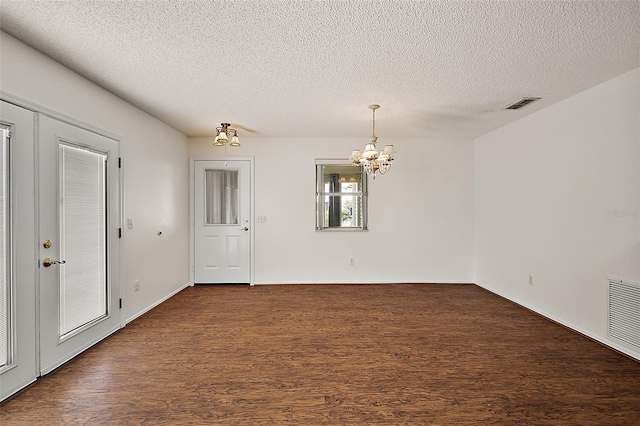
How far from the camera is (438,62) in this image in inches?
95.2

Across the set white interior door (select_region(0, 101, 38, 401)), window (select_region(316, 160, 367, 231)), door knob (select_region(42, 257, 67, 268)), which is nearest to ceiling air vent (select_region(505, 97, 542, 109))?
window (select_region(316, 160, 367, 231))

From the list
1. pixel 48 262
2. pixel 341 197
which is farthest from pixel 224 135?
pixel 48 262

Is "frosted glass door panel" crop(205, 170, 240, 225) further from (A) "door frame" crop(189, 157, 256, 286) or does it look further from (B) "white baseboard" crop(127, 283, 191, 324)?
(B) "white baseboard" crop(127, 283, 191, 324)

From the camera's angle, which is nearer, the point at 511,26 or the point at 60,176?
the point at 511,26

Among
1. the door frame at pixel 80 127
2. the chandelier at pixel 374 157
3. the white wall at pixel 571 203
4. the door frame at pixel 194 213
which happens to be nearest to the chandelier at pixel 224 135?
the door frame at pixel 194 213

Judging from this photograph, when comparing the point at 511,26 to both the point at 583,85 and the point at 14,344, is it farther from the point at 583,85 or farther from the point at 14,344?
the point at 14,344

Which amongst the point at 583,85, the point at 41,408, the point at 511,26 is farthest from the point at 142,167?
the point at 583,85

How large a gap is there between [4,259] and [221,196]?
3.10 metres

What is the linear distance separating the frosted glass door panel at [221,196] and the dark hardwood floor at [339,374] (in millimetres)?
1777

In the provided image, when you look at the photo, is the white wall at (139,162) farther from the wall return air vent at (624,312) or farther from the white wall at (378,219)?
the wall return air vent at (624,312)

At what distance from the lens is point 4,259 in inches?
75.7

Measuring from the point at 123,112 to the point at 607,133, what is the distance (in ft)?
16.3

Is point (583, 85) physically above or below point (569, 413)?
above

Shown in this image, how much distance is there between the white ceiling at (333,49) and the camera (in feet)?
5.87
